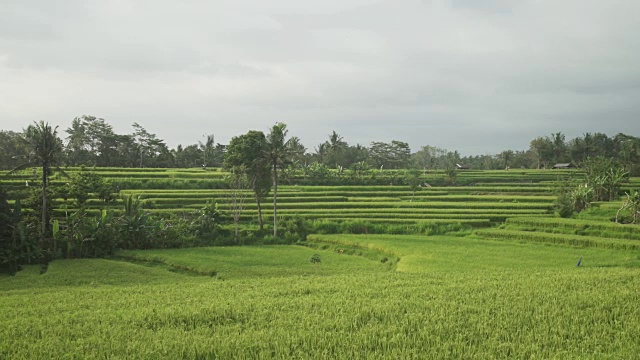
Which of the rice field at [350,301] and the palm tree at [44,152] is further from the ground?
the palm tree at [44,152]

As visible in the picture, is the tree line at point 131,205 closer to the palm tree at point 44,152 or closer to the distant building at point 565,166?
the palm tree at point 44,152

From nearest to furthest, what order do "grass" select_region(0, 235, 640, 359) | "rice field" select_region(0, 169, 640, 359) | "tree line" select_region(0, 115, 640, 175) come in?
1. "grass" select_region(0, 235, 640, 359)
2. "rice field" select_region(0, 169, 640, 359)
3. "tree line" select_region(0, 115, 640, 175)

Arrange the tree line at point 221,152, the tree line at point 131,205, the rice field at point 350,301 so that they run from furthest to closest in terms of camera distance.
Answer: the tree line at point 221,152, the tree line at point 131,205, the rice field at point 350,301

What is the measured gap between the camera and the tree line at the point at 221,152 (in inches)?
2324

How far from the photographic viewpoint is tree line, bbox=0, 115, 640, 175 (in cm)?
5903

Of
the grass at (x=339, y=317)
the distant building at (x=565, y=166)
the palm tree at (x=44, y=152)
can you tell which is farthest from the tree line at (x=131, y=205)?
the distant building at (x=565, y=166)

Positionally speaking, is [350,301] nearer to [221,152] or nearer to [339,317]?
[339,317]

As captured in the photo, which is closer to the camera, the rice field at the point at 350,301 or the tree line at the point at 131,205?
the rice field at the point at 350,301

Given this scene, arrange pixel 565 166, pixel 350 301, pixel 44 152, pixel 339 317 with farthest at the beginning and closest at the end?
pixel 565 166 → pixel 44 152 → pixel 350 301 → pixel 339 317

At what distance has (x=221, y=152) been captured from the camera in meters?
74.2

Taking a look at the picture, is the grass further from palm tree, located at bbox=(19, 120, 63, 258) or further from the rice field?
palm tree, located at bbox=(19, 120, 63, 258)

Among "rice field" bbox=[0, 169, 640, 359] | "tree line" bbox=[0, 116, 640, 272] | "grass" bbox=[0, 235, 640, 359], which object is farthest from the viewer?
"tree line" bbox=[0, 116, 640, 272]

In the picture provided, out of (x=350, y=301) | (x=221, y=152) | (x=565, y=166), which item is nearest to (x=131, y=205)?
(x=350, y=301)

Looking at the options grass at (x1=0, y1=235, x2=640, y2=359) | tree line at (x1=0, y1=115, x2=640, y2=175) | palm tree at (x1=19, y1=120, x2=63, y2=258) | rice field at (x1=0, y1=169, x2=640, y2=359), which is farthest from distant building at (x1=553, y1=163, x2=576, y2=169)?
palm tree at (x1=19, y1=120, x2=63, y2=258)
